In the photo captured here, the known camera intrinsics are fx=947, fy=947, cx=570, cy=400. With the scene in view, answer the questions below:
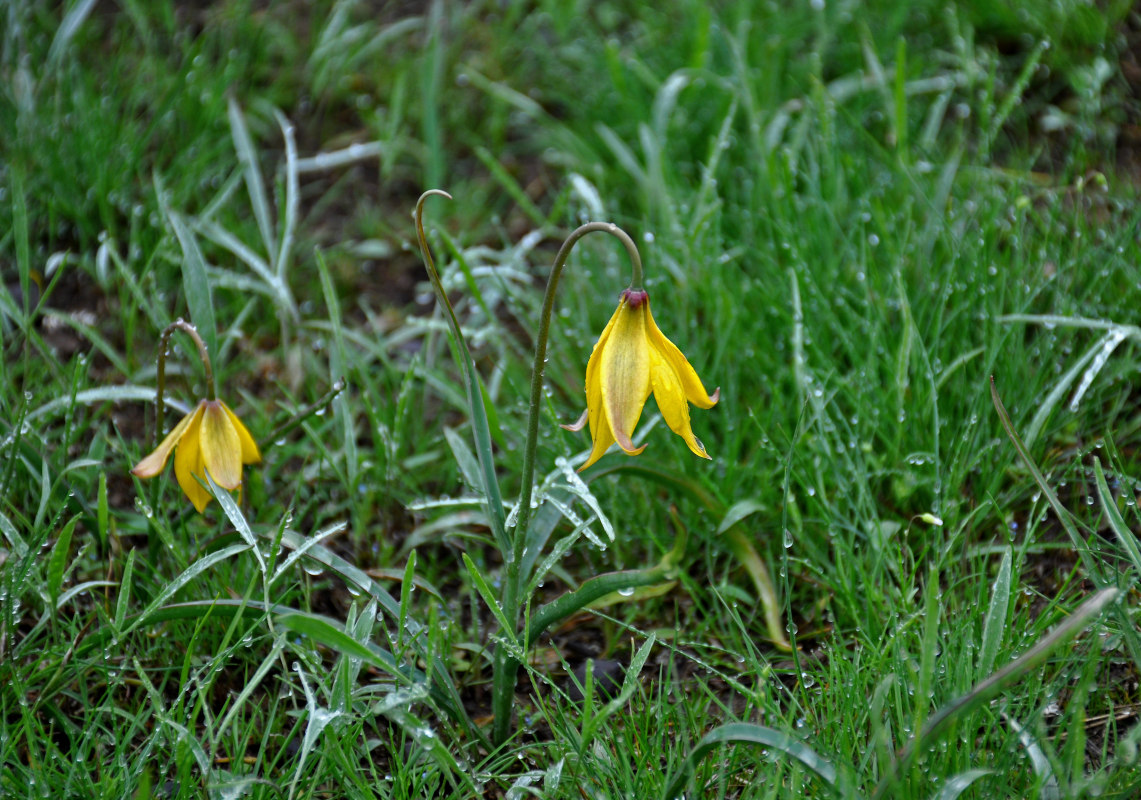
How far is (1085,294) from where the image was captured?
2.07 m

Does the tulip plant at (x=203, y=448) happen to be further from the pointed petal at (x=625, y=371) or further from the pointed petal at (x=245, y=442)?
the pointed petal at (x=625, y=371)

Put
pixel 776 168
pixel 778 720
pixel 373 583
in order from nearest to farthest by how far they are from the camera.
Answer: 1. pixel 778 720
2. pixel 373 583
3. pixel 776 168

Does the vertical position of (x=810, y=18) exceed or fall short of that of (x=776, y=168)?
it exceeds it

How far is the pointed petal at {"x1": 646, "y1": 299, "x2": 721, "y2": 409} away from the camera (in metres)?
1.39

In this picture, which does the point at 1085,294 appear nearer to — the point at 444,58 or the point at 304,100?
the point at 444,58

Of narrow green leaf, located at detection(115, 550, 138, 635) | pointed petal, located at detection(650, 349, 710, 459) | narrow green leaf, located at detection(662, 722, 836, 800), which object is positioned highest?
pointed petal, located at detection(650, 349, 710, 459)

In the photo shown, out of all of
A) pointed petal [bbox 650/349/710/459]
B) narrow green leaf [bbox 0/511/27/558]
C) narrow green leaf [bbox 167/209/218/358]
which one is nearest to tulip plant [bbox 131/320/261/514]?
narrow green leaf [bbox 167/209/218/358]

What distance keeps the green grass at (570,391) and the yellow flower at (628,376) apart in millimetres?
251

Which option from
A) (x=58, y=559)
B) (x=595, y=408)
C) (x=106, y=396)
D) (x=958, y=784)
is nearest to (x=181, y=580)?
(x=58, y=559)

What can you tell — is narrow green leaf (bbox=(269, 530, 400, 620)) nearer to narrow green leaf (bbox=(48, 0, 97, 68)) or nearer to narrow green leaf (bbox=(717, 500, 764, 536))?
narrow green leaf (bbox=(717, 500, 764, 536))

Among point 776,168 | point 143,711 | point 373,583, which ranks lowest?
point 143,711

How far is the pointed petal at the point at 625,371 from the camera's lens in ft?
4.43

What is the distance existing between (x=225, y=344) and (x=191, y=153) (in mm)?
997

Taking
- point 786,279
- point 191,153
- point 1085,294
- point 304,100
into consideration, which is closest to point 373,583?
point 786,279
